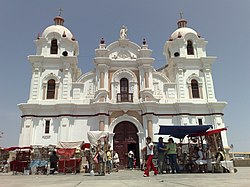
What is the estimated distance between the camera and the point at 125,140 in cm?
2181

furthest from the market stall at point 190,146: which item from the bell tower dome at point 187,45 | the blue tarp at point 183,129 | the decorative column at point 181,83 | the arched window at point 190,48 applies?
the arched window at point 190,48

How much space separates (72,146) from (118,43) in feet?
43.1

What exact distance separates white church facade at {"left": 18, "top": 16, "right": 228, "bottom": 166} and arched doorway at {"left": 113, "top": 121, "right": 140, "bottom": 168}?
1.4 inches

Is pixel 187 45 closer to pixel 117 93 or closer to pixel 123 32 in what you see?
pixel 123 32

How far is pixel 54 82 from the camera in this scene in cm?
2359

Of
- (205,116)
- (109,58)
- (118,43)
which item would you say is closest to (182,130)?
(205,116)

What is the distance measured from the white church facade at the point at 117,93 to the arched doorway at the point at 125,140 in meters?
0.04

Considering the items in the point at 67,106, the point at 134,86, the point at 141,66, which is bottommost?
the point at 67,106

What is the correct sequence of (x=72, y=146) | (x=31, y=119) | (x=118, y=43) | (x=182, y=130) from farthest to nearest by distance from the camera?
(x=118, y=43) < (x=31, y=119) < (x=72, y=146) < (x=182, y=130)

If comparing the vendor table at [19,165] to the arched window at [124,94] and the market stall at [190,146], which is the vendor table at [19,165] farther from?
the arched window at [124,94]

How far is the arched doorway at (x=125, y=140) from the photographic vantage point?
21.3 meters

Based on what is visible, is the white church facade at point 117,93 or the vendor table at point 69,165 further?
the white church facade at point 117,93

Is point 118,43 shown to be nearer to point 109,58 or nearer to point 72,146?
point 109,58

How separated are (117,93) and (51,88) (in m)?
6.79
